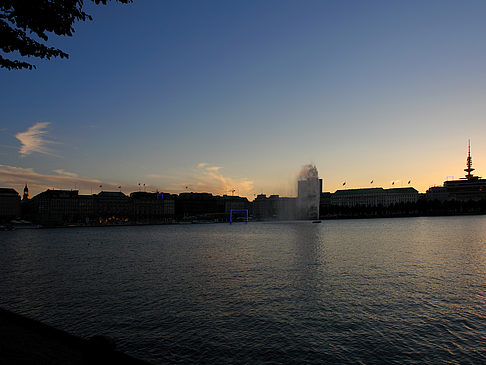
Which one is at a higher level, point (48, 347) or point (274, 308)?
point (48, 347)

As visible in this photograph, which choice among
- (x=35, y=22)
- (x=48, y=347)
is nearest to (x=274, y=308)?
(x=48, y=347)

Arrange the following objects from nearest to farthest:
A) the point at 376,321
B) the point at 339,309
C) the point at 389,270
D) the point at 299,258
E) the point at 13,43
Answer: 1. the point at 13,43
2. the point at 376,321
3. the point at 339,309
4. the point at 389,270
5. the point at 299,258

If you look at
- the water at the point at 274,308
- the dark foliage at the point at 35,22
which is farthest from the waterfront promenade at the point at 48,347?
the dark foliage at the point at 35,22

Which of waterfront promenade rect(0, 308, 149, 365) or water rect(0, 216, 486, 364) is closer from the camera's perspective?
waterfront promenade rect(0, 308, 149, 365)

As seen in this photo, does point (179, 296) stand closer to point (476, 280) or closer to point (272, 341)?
point (272, 341)

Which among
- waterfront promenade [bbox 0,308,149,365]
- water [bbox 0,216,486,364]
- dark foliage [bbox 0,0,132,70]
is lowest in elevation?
water [bbox 0,216,486,364]

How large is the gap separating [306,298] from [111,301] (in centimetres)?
1212

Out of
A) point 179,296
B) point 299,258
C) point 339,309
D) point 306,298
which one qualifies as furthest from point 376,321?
point 299,258

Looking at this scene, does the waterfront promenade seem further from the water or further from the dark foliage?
the dark foliage

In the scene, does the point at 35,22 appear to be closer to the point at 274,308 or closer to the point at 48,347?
the point at 48,347

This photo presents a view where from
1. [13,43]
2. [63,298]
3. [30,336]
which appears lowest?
[63,298]

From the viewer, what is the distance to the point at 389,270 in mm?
31547

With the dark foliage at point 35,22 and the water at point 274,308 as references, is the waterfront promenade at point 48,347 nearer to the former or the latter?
the water at point 274,308

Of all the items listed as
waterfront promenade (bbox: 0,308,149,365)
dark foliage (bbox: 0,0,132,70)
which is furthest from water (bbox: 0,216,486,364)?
dark foliage (bbox: 0,0,132,70)
